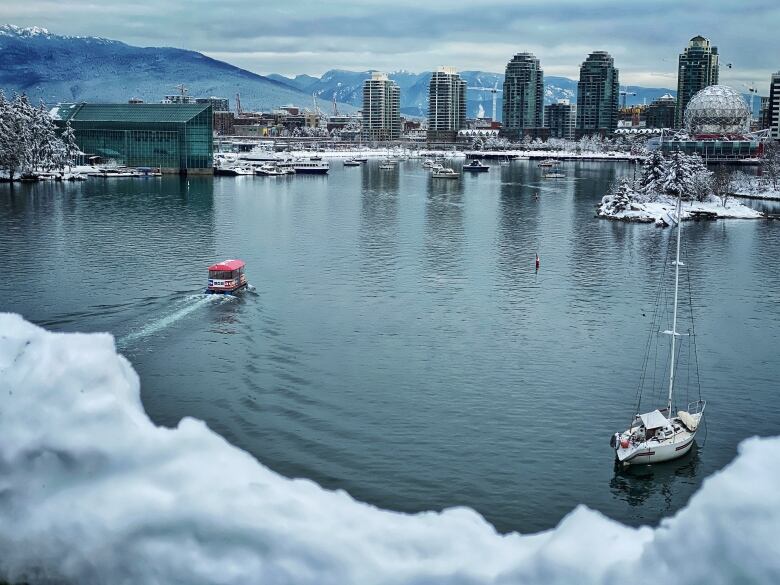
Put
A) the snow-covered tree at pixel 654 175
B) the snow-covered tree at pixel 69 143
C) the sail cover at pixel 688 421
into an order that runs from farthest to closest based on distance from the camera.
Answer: the snow-covered tree at pixel 69 143 → the snow-covered tree at pixel 654 175 → the sail cover at pixel 688 421

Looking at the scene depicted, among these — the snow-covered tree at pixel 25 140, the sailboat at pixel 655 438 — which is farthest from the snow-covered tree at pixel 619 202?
the snow-covered tree at pixel 25 140

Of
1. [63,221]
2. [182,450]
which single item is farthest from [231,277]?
[63,221]

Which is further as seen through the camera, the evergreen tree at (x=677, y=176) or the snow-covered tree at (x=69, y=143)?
the snow-covered tree at (x=69, y=143)

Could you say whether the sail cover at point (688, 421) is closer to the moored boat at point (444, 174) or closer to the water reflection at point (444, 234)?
the water reflection at point (444, 234)

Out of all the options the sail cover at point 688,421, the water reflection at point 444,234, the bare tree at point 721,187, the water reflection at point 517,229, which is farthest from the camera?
the bare tree at point 721,187

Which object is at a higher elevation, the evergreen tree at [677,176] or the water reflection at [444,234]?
the evergreen tree at [677,176]

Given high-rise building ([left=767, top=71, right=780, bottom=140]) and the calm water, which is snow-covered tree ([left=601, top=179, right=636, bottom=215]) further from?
high-rise building ([left=767, top=71, right=780, bottom=140])

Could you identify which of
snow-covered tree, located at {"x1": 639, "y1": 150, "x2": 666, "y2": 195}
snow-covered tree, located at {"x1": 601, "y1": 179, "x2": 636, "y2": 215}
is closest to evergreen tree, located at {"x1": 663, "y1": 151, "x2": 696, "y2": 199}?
snow-covered tree, located at {"x1": 639, "y1": 150, "x2": 666, "y2": 195}
